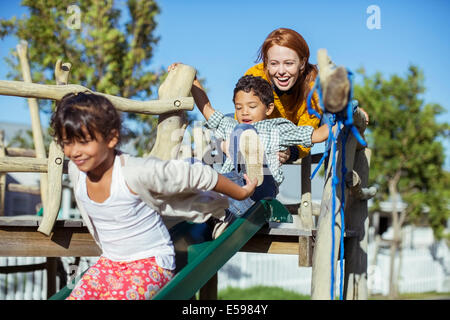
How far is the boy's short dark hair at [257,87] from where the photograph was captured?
369cm

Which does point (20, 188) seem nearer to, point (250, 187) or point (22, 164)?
point (22, 164)

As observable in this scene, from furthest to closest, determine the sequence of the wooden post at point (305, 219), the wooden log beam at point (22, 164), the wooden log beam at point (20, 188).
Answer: the wooden log beam at point (20, 188), the wooden post at point (305, 219), the wooden log beam at point (22, 164)

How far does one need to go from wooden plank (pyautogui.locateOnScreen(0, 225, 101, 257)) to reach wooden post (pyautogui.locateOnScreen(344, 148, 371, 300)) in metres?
2.07

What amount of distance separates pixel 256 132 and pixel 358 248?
1.64m

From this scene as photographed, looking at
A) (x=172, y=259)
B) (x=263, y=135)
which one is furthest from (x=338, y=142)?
(x=172, y=259)

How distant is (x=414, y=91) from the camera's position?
15.2 metres

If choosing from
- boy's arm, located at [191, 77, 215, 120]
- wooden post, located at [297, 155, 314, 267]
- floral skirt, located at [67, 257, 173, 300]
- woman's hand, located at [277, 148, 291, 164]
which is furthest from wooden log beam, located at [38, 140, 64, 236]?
wooden post, located at [297, 155, 314, 267]

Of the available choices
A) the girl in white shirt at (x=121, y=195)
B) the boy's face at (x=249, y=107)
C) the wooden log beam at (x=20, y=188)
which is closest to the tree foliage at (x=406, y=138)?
the wooden log beam at (x=20, y=188)

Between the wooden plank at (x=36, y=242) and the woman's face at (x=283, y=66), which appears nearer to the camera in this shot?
the wooden plank at (x=36, y=242)

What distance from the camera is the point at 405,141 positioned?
50.3ft

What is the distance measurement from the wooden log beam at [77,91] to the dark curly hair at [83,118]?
691 millimetres

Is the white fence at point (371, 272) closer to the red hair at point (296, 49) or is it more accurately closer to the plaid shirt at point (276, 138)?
the red hair at point (296, 49)

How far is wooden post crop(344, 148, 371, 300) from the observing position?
14.4ft

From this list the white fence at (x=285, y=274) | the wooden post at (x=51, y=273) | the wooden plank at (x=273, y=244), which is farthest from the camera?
the white fence at (x=285, y=274)
